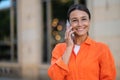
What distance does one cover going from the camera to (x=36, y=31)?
1514 cm

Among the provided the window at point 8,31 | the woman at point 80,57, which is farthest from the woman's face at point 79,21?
the window at point 8,31

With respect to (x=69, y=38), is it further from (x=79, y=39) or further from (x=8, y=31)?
(x=8, y=31)

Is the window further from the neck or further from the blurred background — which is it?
the neck

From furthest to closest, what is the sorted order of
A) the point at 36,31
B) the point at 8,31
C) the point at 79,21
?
the point at 8,31, the point at 36,31, the point at 79,21

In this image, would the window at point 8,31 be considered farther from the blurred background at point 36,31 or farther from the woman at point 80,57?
the woman at point 80,57

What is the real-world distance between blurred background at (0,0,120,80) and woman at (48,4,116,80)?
8.47 m

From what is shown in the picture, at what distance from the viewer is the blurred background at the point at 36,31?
1216 cm

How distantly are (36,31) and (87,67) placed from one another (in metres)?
11.8

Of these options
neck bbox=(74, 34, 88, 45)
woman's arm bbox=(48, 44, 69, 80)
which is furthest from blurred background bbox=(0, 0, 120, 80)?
woman's arm bbox=(48, 44, 69, 80)

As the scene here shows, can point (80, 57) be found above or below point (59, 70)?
above

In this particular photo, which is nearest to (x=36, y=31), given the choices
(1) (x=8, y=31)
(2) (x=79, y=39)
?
(1) (x=8, y=31)

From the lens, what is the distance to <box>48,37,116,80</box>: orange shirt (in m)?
3.39

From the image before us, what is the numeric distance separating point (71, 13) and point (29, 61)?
11936 millimetres

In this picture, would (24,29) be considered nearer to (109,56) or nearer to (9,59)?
(9,59)
